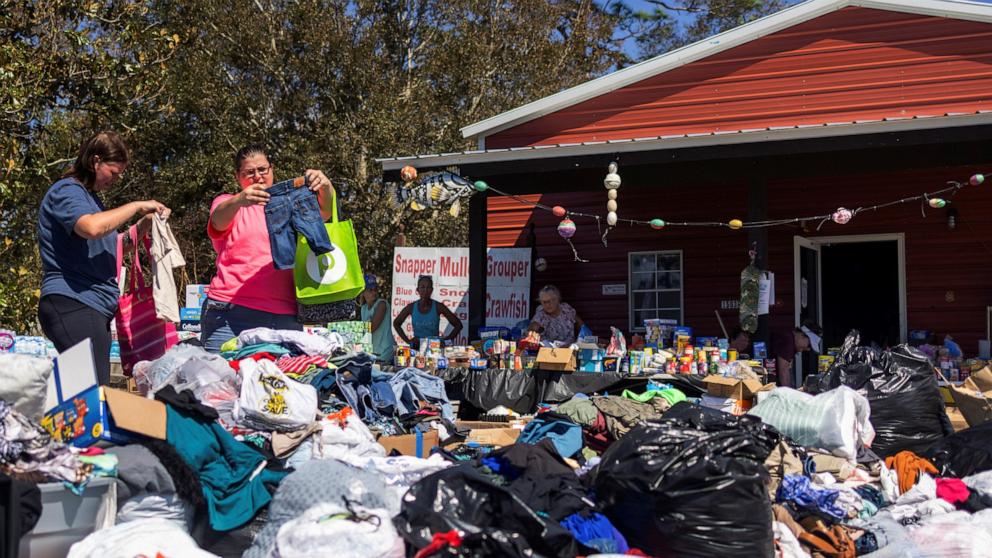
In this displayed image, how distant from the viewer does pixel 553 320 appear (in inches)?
461

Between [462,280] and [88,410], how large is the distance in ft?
33.0

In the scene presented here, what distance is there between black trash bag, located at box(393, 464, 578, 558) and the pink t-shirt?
1.77 meters

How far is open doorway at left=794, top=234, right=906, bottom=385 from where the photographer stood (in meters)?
12.8

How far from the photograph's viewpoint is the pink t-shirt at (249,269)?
5301mm

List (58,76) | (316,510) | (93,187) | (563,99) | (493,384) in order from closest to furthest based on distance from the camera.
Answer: (316,510) < (93,187) < (493,384) < (58,76) < (563,99)

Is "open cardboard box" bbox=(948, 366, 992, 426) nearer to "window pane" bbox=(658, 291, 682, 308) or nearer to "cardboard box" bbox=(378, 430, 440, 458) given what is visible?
"cardboard box" bbox=(378, 430, 440, 458)

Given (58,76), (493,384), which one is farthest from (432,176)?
Answer: (58,76)

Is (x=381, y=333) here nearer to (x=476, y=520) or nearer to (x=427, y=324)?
(x=427, y=324)

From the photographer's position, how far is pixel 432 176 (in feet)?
38.5

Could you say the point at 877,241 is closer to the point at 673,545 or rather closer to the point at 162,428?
the point at 673,545

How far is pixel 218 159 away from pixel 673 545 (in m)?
21.4

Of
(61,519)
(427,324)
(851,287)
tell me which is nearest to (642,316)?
(851,287)

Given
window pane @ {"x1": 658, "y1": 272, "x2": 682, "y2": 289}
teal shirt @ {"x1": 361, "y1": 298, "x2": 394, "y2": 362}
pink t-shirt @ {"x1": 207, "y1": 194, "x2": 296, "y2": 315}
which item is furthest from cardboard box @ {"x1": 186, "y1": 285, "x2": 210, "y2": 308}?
pink t-shirt @ {"x1": 207, "y1": 194, "x2": 296, "y2": 315}

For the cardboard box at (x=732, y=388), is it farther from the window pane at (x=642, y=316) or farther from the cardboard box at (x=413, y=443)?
the window pane at (x=642, y=316)
